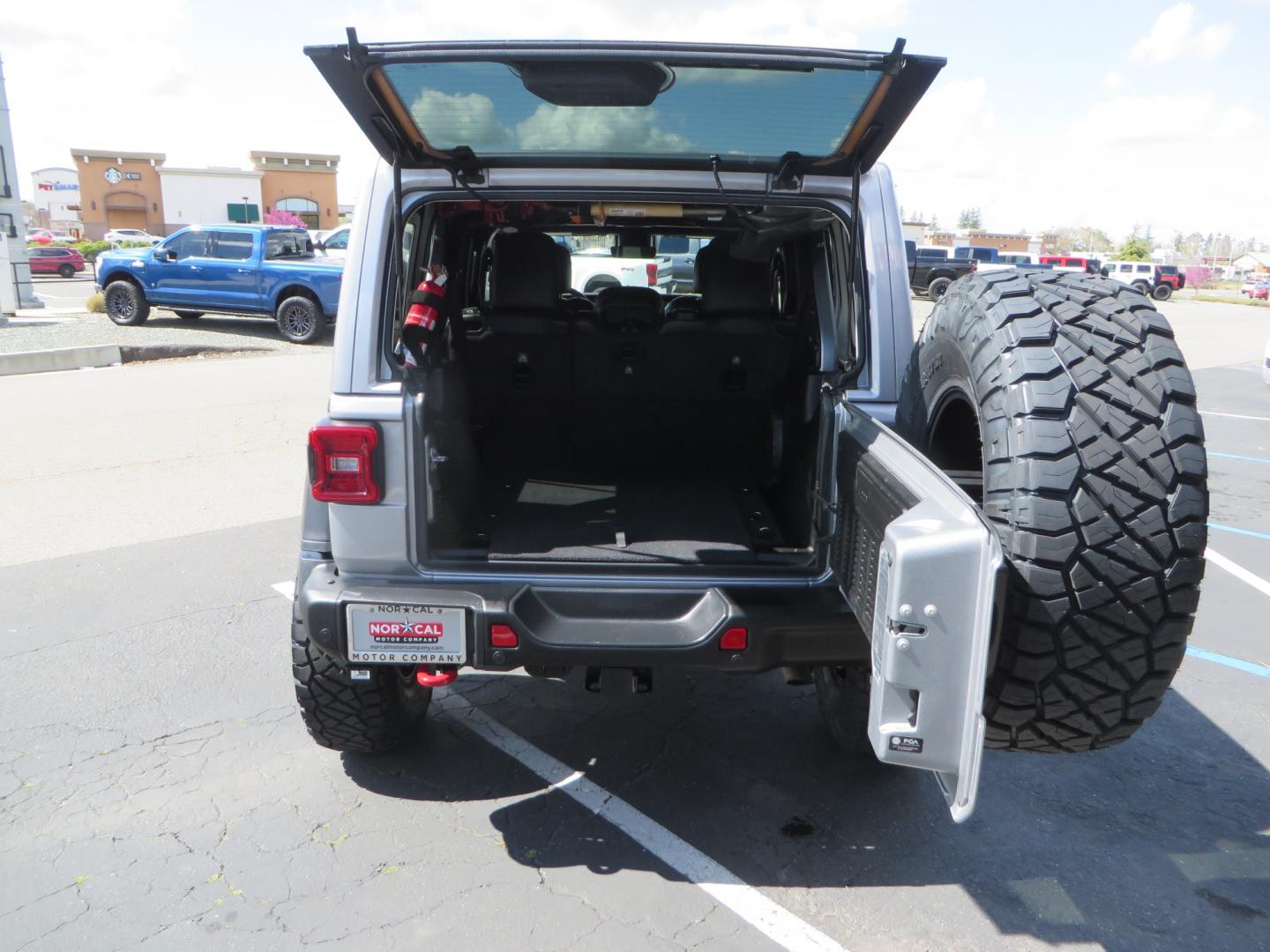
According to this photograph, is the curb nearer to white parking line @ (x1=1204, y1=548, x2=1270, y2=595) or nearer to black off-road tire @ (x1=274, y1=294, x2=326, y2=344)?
black off-road tire @ (x1=274, y1=294, x2=326, y2=344)

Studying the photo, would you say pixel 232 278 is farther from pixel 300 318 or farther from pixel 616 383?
pixel 616 383

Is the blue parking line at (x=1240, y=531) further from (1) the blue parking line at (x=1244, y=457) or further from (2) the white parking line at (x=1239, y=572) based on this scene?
(1) the blue parking line at (x=1244, y=457)

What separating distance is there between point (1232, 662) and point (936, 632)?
347 centimetres

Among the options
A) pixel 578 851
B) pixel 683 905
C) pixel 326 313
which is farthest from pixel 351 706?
pixel 326 313

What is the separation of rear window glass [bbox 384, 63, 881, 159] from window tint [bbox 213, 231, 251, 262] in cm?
1485

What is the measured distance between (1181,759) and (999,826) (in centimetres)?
100

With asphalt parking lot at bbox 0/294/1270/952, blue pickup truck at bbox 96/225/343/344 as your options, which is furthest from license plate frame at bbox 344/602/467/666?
blue pickup truck at bbox 96/225/343/344

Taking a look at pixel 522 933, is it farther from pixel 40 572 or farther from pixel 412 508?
pixel 40 572

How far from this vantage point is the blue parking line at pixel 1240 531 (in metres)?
6.67

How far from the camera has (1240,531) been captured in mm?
6777

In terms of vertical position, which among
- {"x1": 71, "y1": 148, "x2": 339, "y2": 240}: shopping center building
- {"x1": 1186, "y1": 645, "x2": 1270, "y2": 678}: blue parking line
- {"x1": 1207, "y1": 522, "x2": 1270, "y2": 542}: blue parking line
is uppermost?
{"x1": 71, "y1": 148, "x2": 339, "y2": 240}: shopping center building

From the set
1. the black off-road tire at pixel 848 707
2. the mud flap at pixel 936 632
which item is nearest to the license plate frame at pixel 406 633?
the mud flap at pixel 936 632

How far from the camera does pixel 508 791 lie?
10.8ft

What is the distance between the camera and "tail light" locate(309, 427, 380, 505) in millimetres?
2771
